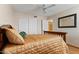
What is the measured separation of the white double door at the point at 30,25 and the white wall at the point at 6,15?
0.14 m

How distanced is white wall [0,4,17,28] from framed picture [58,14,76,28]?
0.80 meters

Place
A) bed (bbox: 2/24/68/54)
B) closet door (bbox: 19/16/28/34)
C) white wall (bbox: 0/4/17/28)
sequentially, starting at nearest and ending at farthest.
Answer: bed (bbox: 2/24/68/54), white wall (bbox: 0/4/17/28), closet door (bbox: 19/16/28/34)

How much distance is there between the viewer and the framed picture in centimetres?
184

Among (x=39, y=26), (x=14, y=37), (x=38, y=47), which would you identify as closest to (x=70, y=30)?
(x=39, y=26)

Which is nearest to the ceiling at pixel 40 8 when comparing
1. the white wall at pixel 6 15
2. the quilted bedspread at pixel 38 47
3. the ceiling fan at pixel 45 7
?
the ceiling fan at pixel 45 7

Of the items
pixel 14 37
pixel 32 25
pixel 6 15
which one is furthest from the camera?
pixel 32 25

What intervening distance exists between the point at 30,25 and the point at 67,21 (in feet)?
2.19

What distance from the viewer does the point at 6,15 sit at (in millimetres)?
1725

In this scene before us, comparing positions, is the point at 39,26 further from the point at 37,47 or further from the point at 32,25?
the point at 37,47

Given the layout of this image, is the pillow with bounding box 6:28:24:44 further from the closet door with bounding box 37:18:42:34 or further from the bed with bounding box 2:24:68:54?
the closet door with bounding box 37:18:42:34

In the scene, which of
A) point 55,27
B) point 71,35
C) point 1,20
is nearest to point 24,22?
point 1,20

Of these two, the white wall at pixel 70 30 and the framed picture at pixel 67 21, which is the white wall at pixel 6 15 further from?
the framed picture at pixel 67 21

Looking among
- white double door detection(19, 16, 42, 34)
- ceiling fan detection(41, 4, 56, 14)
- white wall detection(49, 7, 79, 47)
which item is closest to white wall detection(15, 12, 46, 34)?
white double door detection(19, 16, 42, 34)
